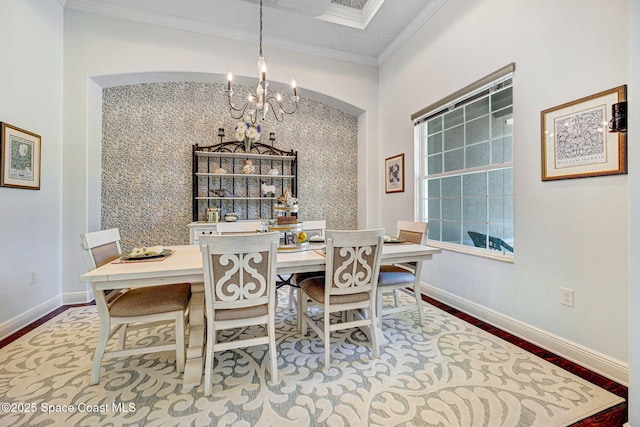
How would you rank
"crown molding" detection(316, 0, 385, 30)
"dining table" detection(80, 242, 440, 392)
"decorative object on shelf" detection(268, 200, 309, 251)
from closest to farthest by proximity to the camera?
Result: 1. "dining table" detection(80, 242, 440, 392)
2. "decorative object on shelf" detection(268, 200, 309, 251)
3. "crown molding" detection(316, 0, 385, 30)

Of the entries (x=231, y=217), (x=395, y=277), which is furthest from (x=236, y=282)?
(x=231, y=217)

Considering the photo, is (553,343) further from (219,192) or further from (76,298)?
(76,298)

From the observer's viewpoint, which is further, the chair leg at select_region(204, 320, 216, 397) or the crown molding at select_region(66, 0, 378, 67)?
the crown molding at select_region(66, 0, 378, 67)

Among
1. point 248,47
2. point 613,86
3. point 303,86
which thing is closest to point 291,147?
point 303,86

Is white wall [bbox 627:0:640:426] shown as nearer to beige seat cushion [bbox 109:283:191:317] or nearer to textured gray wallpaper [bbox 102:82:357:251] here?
beige seat cushion [bbox 109:283:191:317]

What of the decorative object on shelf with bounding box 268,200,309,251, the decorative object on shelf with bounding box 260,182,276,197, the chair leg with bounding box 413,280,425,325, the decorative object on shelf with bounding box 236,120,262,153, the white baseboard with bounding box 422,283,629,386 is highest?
the decorative object on shelf with bounding box 236,120,262,153

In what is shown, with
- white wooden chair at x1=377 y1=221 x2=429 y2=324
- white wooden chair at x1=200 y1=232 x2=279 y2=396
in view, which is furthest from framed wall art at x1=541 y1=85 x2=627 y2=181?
white wooden chair at x1=200 y1=232 x2=279 y2=396

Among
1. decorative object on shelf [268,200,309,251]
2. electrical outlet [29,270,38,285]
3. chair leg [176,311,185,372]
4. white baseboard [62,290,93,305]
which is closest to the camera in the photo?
chair leg [176,311,185,372]

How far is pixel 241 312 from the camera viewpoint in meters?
1.58

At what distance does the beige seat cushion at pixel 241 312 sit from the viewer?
1550mm

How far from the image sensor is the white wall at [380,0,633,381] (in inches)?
64.4

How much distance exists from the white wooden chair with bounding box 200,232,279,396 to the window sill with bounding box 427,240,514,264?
2.02m

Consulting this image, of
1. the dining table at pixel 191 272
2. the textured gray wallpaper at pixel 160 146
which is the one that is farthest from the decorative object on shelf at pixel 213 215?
the dining table at pixel 191 272

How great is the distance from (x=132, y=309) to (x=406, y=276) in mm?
2019
